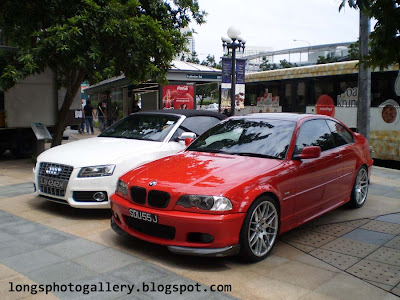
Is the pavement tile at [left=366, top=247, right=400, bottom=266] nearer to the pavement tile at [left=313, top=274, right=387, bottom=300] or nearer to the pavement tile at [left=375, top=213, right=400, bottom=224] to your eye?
the pavement tile at [left=313, top=274, right=387, bottom=300]

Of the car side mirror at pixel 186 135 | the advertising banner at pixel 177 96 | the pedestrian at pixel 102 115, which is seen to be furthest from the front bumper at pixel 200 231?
the pedestrian at pixel 102 115

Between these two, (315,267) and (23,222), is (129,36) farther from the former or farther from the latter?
(315,267)

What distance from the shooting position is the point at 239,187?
404 centimetres

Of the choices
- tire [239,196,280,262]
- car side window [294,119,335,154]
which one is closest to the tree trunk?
car side window [294,119,335,154]

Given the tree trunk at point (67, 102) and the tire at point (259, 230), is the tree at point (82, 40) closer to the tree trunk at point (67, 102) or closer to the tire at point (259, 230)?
the tree trunk at point (67, 102)

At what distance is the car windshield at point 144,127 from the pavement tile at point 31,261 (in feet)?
9.09

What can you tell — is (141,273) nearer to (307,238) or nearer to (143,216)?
(143,216)

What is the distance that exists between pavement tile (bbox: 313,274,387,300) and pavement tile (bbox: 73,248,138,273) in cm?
189

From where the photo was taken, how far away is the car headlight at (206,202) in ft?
12.8

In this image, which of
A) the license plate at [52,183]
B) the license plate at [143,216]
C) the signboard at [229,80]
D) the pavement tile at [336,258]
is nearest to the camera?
the license plate at [143,216]

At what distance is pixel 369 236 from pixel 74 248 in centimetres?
361

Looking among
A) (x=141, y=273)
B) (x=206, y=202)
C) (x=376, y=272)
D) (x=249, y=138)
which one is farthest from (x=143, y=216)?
(x=376, y=272)

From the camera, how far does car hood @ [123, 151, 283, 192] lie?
412cm

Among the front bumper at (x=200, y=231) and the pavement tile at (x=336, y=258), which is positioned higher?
the front bumper at (x=200, y=231)
